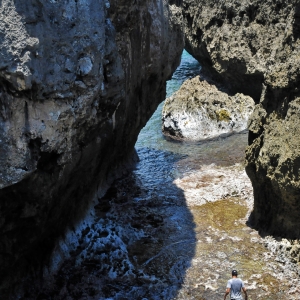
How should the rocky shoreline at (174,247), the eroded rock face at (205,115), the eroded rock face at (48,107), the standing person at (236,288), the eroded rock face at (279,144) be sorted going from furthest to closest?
the eroded rock face at (205,115) → the eroded rock face at (279,144) → the rocky shoreline at (174,247) → the standing person at (236,288) → the eroded rock face at (48,107)

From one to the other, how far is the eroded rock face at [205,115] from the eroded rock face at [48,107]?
10.2 metres

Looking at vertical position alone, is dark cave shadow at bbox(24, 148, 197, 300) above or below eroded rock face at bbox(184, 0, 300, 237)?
below

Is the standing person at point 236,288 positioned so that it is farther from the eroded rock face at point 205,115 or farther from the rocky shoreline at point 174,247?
the eroded rock face at point 205,115

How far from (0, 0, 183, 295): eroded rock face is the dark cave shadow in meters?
0.91

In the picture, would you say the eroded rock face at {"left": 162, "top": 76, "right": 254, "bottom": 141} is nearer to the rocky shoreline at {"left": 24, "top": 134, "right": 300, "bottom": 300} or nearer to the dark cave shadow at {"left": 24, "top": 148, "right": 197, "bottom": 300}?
the rocky shoreline at {"left": 24, "top": 134, "right": 300, "bottom": 300}

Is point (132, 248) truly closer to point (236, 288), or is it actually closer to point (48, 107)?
point (236, 288)

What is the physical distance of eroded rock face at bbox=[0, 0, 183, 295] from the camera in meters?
6.93

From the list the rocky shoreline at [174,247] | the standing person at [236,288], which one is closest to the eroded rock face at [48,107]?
the rocky shoreline at [174,247]

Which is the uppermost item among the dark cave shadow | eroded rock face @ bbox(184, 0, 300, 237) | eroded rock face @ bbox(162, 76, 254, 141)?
eroded rock face @ bbox(184, 0, 300, 237)

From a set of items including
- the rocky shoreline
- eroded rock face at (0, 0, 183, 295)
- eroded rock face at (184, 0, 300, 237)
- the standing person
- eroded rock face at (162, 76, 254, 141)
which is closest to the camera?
eroded rock face at (0, 0, 183, 295)

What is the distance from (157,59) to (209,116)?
7806mm

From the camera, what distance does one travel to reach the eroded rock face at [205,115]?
825 inches

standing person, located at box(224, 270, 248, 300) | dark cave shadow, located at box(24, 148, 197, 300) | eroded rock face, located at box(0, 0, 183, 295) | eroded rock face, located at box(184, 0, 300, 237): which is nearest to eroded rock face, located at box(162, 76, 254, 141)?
dark cave shadow, located at box(24, 148, 197, 300)

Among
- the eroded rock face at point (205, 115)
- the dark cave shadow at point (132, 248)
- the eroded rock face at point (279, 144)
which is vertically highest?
the eroded rock face at point (279, 144)
